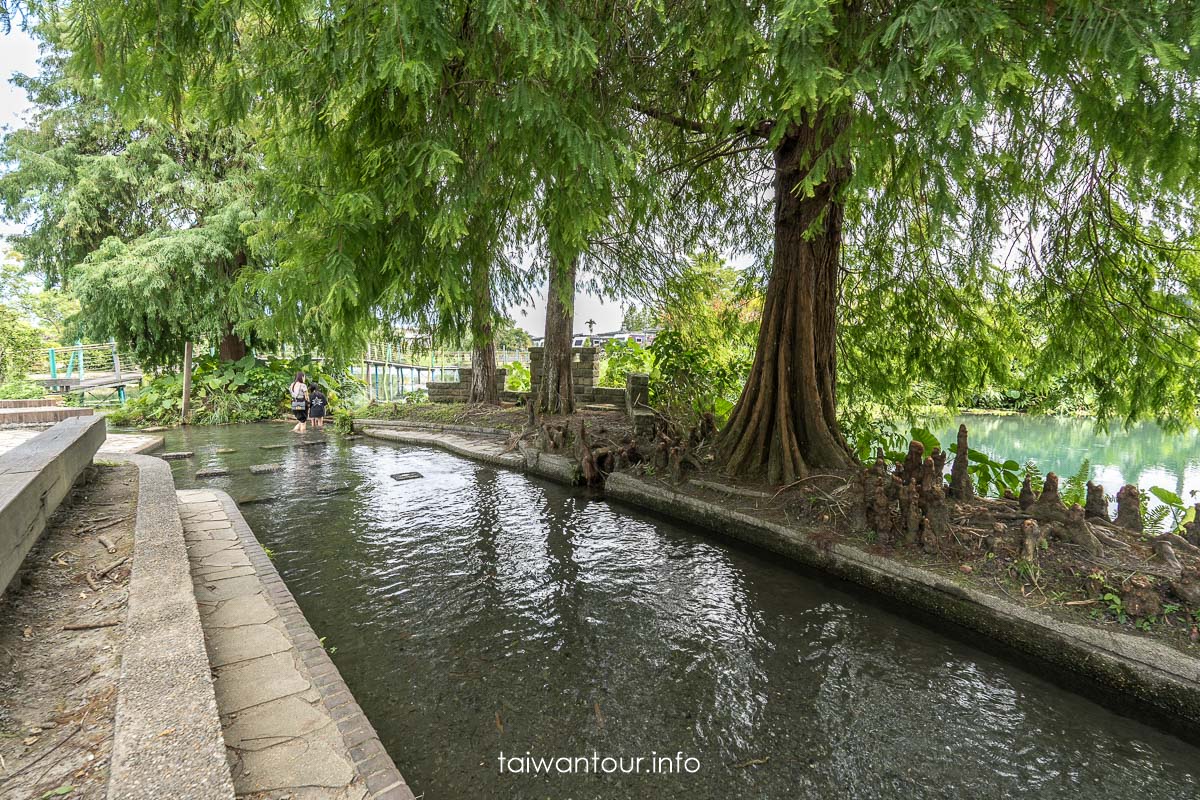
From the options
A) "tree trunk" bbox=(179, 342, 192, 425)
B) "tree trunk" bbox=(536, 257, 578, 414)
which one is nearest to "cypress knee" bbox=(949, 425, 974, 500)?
"tree trunk" bbox=(536, 257, 578, 414)

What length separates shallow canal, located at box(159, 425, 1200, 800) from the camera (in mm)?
2588

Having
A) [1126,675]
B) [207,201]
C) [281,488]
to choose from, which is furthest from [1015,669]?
[207,201]

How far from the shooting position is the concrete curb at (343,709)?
199 centimetres

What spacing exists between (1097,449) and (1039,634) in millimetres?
11995

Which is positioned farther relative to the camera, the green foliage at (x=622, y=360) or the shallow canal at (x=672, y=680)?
the green foliage at (x=622, y=360)

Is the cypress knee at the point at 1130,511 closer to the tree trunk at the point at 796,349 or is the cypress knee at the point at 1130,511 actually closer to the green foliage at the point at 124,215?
the tree trunk at the point at 796,349

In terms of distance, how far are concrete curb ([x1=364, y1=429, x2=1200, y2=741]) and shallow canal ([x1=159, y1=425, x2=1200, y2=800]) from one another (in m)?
0.17

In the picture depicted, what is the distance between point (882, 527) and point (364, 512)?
17.4 feet

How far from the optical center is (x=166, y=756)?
5.02 ft

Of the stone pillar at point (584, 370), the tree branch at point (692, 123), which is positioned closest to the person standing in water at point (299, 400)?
the stone pillar at point (584, 370)

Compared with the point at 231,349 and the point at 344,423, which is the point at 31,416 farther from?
the point at 231,349

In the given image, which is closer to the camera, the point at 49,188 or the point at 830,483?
the point at 830,483

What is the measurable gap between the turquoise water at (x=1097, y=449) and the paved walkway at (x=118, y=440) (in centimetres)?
1140

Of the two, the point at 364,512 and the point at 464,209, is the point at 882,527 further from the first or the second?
the point at 364,512
